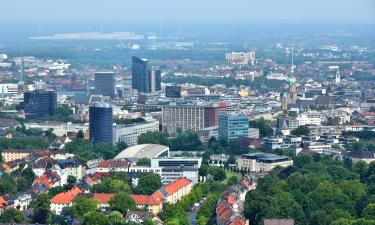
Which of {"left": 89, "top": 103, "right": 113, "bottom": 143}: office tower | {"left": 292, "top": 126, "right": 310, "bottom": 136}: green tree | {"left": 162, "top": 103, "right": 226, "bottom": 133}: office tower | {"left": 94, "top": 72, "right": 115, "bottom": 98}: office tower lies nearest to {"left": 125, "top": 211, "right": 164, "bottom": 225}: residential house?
{"left": 89, "top": 103, "right": 113, "bottom": 143}: office tower

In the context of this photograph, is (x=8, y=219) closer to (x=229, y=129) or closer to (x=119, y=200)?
(x=119, y=200)

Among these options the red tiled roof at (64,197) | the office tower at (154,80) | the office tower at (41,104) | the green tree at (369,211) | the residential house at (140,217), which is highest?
the green tree at (369,211)

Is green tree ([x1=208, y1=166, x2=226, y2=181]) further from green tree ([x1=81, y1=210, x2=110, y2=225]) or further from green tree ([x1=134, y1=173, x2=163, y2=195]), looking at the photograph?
green tree ([x1=81, y1=210, x2=110, y2=225])

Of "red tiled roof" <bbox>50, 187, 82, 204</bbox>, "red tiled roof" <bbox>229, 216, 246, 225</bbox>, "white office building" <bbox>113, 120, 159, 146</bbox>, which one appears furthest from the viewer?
"white office building" <bbox>113, 120, 159, 146</bbox>

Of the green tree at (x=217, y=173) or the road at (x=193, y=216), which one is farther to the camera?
the green tree at (x=217, y=173)

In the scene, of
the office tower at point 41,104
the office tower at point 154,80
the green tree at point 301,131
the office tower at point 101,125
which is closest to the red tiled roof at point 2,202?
the office tower at point 101,125

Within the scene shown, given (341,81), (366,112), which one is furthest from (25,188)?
(341,81)

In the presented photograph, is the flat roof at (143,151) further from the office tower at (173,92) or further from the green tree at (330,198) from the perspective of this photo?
the office tower at (173,92)
